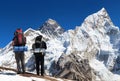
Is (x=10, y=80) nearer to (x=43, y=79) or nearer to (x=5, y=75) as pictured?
(x=5, y=75)

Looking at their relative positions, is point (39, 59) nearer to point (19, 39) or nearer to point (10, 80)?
point (19, 39)

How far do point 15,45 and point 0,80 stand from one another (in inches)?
197

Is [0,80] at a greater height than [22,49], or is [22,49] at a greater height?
[22,49]

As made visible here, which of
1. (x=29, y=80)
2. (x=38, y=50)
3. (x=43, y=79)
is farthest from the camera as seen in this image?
(x=38, y=50)

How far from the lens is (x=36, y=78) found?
2894 centimetres

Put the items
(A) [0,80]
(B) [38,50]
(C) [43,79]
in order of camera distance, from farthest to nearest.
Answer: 1. (B) [38,50]
2. (C) [43,79]
3. (A) [0,80]

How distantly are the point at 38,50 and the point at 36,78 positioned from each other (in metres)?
3.30

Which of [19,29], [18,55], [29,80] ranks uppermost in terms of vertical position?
[19,29]

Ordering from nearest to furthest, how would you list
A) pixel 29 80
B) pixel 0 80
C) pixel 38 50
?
pixel 0 80 → pixel 29 80 → pixel 38 50

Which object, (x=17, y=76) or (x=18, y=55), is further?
(x=18, y=55)

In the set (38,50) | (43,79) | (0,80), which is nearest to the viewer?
(0,80)

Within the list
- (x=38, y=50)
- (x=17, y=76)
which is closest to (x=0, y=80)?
(x=17, y=76)

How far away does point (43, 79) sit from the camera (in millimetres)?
29344

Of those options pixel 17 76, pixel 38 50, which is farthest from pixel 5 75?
pixel 38 50
